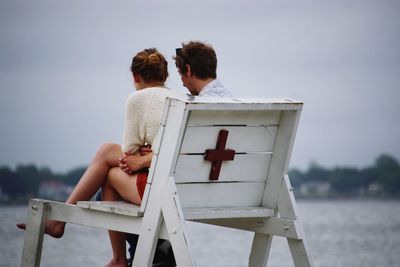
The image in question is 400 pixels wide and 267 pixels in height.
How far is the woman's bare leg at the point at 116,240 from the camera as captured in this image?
21.6 ft

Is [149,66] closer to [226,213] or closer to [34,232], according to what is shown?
[226,213]

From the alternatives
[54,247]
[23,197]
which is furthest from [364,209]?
[54,247]

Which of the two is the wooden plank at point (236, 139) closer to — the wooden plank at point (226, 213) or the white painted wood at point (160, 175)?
the white painted wood at point (160, 175)

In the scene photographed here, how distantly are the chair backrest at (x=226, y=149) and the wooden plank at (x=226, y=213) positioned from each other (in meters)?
0.05

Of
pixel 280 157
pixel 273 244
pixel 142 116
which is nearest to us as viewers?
pixel 142 116

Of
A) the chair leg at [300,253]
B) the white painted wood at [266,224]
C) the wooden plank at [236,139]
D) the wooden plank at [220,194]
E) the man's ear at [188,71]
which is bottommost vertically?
the chair leg at [300,253]

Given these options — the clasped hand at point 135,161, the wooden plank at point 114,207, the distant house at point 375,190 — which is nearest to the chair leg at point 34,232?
the wooden plank at point 114,207

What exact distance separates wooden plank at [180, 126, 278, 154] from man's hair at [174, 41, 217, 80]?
1.52 feet

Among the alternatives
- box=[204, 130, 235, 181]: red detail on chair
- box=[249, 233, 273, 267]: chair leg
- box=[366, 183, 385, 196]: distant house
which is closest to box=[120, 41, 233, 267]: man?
box=[204, 130, 235, 181]: red detail on chair

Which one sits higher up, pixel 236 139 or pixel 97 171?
pixel 236 139

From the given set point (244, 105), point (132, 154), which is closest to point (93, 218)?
point (132, 154)

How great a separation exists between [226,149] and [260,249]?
851 mm

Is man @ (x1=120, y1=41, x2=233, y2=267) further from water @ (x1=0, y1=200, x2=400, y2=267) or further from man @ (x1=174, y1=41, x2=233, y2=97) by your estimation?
water @ (x1=0, y1=200, x2=400, y2=267)

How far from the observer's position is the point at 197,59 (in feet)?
21.8
